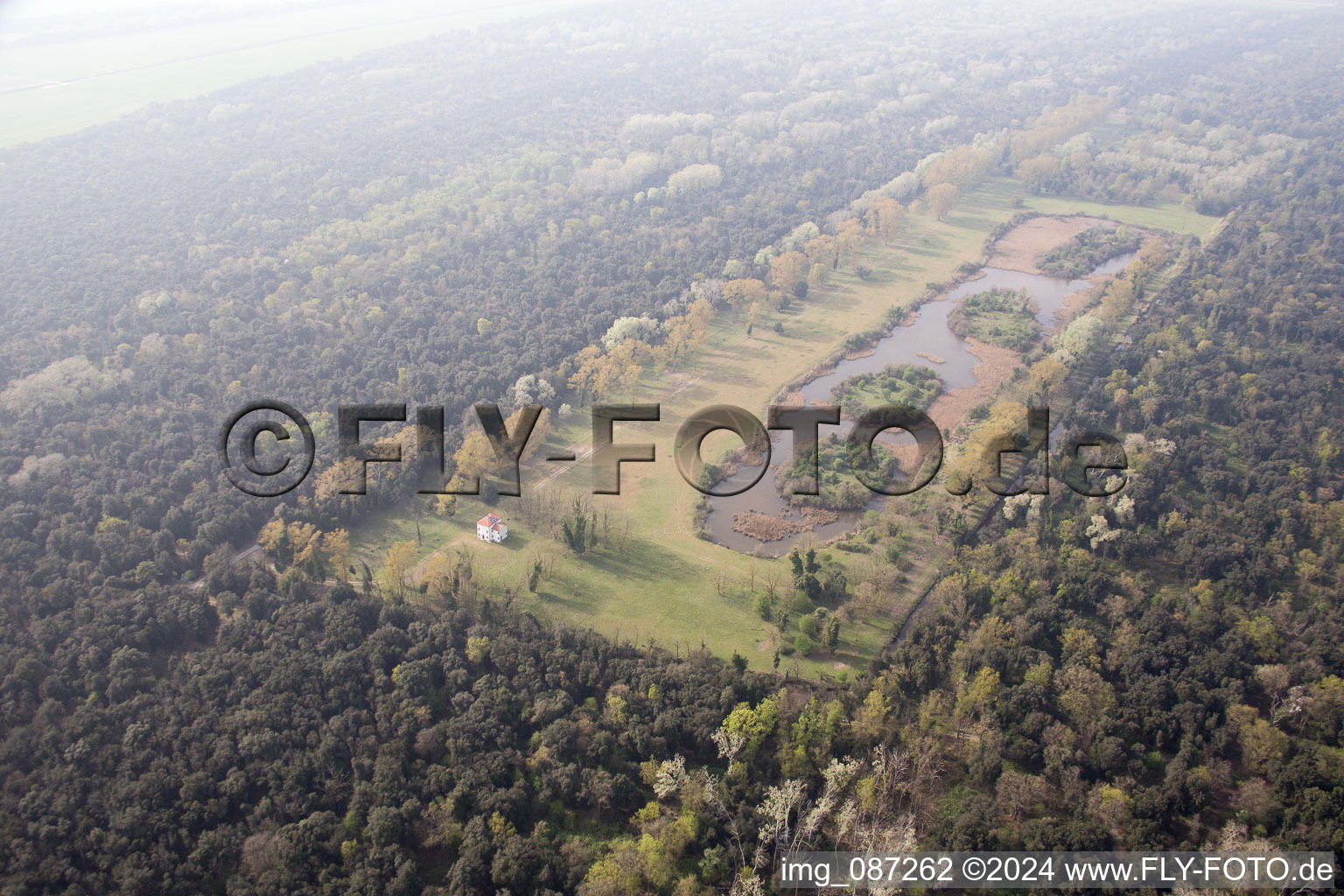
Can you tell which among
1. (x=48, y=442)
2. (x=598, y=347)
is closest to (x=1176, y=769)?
(x=598, y=347)

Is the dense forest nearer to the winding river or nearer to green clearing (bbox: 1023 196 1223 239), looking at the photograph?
green clearing (bbox: 1023 196 1223 239)

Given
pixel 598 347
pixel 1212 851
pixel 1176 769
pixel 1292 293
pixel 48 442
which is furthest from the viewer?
pixel 1292 293

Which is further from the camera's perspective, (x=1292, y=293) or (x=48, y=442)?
(x=1292, y=293)

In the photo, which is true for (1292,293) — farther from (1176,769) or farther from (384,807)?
(384,807)

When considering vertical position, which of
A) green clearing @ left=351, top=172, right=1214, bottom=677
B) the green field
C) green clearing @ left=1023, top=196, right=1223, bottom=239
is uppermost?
the green field

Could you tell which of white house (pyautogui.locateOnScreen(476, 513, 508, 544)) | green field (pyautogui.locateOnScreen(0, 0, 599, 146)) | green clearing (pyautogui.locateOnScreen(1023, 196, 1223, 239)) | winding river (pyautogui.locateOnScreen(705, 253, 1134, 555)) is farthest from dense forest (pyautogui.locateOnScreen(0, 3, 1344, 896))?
green field (pyautogui.locateOnScreen(0, 0, 599, 146))

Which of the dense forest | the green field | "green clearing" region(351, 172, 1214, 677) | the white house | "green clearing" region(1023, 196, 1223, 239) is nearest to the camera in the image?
the dense forest

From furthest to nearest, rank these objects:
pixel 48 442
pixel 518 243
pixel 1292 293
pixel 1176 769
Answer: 1. pixel 518 243
2. pixel 1292 293
3. pixel 48 442
4. pixel 1176 769
